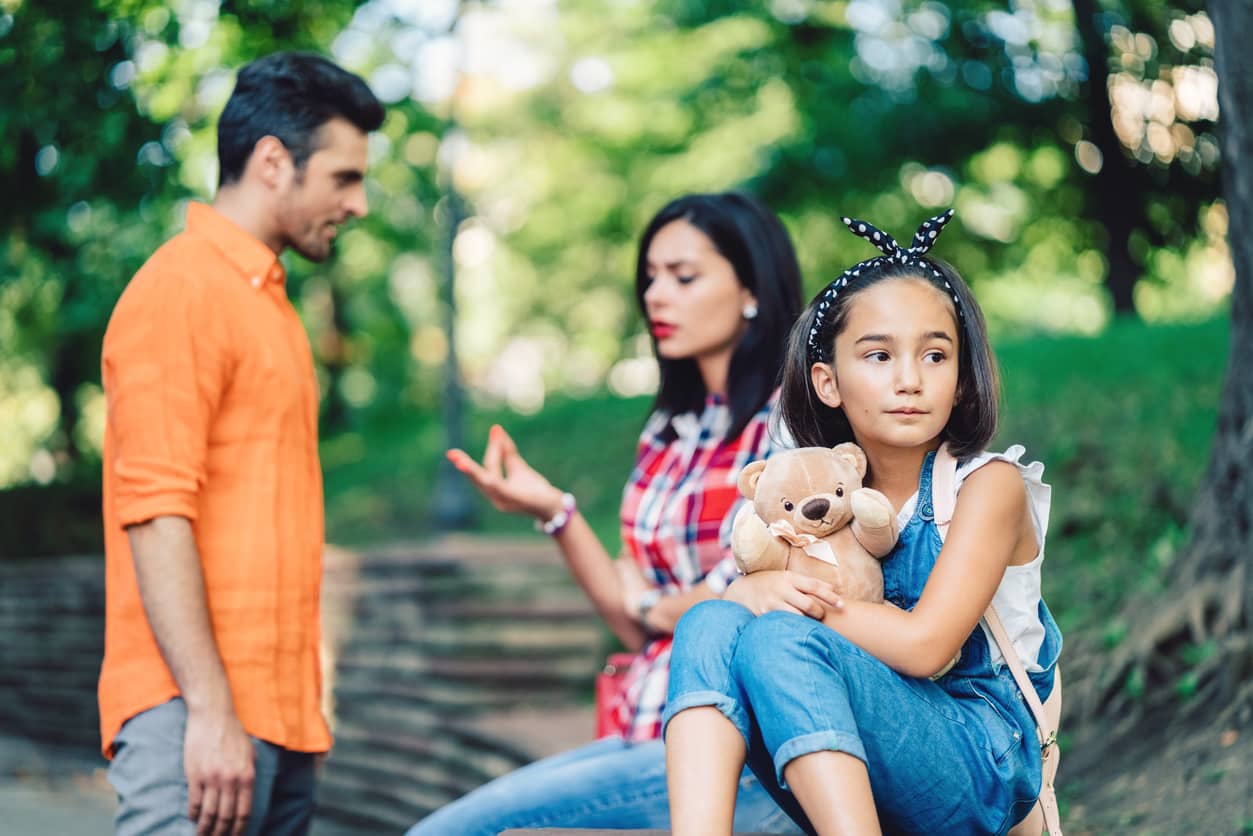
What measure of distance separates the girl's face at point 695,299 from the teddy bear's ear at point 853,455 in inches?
40.7

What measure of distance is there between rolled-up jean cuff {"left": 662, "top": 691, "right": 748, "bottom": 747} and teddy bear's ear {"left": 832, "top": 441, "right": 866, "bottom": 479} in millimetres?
468

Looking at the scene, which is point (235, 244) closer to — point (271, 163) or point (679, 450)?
point (271, 163)

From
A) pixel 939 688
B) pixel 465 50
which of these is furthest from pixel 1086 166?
pixel 939 688

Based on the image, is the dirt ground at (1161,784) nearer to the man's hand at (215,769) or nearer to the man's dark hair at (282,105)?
the man's hand at (215,769)

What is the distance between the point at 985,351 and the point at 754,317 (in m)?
1.06

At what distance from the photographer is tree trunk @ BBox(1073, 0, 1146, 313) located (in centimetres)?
1335

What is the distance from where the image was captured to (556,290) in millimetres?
25078

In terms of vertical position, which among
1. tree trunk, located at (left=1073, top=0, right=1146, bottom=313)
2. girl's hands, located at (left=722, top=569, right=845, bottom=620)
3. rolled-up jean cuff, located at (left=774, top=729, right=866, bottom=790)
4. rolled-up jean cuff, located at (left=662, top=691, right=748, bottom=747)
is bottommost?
rolled-up jean cuff, located at (left=774, top=729, right=866, bottom=790)

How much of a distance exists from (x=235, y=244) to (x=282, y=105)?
35 centimetres

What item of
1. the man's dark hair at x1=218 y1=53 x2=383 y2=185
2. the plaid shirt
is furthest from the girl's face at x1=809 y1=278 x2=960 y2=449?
the man's dark hair at x1=218 y1=53 x2=383 y2=185

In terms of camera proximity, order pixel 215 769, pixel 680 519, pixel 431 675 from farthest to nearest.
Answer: pixel 431 675
pixel 680 519
pixel 215 769

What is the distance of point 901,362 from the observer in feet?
6.93

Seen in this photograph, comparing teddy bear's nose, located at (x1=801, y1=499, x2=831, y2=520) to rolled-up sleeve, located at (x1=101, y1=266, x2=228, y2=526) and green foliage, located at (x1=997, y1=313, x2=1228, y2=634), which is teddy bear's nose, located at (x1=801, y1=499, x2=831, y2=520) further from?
green foliage, located at (x1=997, y1=313, x2=1228, y2=634)

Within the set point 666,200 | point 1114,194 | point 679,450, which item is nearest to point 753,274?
point 679,450
